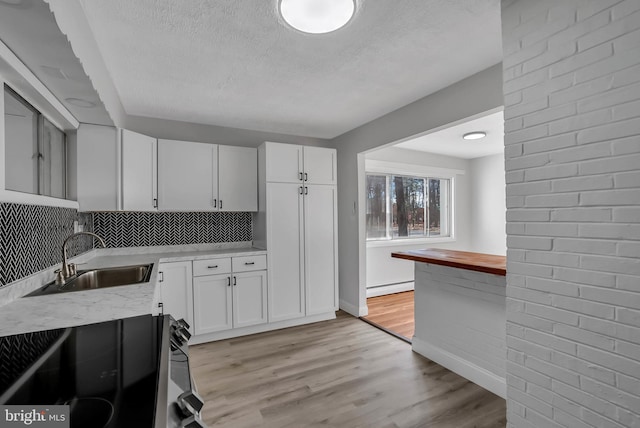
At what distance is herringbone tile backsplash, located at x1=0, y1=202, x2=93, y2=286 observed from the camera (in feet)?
4.64

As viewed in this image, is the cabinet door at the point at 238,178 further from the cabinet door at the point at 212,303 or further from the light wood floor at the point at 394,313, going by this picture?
the light wood floor at the point at 394,313

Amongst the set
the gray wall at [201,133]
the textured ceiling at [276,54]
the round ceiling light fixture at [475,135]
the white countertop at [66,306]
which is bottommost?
the white countertop at [66,306]

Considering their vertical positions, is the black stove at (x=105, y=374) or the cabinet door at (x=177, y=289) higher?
the black stove at (x=105, y=374)

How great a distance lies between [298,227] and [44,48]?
2.51 m

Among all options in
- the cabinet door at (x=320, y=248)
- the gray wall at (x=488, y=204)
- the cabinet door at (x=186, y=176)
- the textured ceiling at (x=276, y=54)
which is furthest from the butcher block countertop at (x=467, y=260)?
the gray wall at (x=488, y=204)

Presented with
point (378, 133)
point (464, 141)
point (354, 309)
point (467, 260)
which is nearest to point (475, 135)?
point (464, 141)

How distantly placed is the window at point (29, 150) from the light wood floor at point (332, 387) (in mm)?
1750

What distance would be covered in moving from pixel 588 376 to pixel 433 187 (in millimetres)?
4491

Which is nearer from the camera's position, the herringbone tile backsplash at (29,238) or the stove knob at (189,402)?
the stove knob at (189,402)

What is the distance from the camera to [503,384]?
206cm

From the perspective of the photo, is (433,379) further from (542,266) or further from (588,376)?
(542,266)

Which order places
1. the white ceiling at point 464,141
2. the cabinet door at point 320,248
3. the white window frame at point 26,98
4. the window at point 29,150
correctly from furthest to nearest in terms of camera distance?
the white ceiling at point 464,141 → the cabinet door at point 320,248 → the window at point 29,150 → the white window frame at point 26,98

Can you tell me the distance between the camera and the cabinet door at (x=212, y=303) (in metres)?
2.97

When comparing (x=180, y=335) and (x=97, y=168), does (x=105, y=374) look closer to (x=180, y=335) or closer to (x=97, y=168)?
(x=180, y=335)
